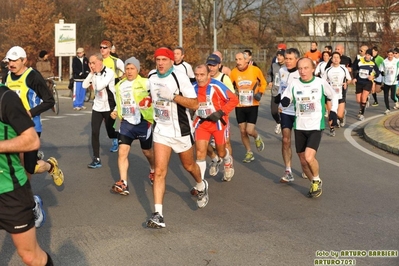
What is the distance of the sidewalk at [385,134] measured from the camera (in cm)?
1268

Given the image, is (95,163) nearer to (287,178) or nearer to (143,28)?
(287,178)

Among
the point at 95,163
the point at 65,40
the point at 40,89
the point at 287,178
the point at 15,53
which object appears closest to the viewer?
the point at 15,53

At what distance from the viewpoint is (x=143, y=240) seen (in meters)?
→ 6.52

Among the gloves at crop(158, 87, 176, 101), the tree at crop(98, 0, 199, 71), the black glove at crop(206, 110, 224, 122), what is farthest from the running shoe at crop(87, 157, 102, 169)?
the tree at crop(98, 0, 199, 71)

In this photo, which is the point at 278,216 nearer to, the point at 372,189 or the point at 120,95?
the point at 372,189

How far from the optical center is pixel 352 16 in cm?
4722

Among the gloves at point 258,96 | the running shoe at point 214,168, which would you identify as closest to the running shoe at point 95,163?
the running shoe at point 214,168

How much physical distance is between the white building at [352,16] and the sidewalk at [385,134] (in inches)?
1161

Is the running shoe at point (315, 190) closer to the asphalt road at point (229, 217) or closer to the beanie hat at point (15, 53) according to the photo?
the asphalt road at point (229, 217)

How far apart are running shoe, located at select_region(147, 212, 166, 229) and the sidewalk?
6.56 m

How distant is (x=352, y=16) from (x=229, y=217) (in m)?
42.1

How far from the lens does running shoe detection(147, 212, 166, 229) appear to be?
6.92 metres

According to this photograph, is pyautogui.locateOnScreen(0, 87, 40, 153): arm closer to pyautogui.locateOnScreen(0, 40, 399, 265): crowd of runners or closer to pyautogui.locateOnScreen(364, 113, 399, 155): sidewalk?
pyautogui.locateOnScreen(0, 40, 399, 265): crowd of runners

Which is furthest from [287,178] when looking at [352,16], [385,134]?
[352,16]
